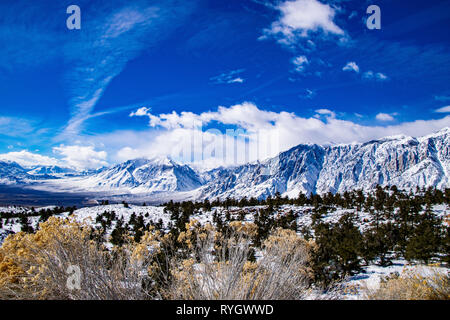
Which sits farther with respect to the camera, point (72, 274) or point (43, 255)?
point (43, 255)

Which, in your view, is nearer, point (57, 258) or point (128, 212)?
point (57, 258)

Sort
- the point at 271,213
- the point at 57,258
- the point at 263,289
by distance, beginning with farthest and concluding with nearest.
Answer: the point at 271,213 → the point at 57,258 → the point at 263,289

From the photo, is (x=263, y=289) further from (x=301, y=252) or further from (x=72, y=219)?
(x=72, y=219)

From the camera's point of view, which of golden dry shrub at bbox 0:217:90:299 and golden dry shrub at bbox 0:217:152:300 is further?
golden dry shrub at bbox 0:217:90:299

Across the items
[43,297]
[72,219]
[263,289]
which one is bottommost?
[43,297]

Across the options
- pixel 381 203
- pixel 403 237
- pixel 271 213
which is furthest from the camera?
pixel 271 213

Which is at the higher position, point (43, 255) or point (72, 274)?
point (43, 255)

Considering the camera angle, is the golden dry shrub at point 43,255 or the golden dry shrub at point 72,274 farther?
the golden dry shrub at point 43,255

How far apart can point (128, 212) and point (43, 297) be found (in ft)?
194

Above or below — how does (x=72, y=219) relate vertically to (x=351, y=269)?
above

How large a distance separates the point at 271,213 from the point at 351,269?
3025 cm

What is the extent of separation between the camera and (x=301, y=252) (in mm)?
7164
